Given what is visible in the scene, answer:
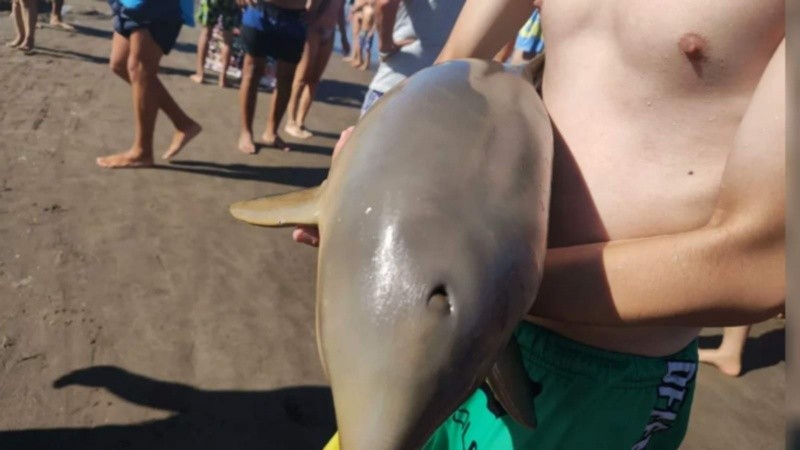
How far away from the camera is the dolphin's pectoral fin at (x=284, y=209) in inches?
45.0

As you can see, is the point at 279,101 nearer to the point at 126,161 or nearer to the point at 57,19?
the point at 126,161

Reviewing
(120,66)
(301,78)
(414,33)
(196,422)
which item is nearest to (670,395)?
(196,422)

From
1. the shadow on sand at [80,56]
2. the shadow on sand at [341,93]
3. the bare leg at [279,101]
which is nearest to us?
the bare leg at [279,101]

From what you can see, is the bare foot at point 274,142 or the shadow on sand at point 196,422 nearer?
the shadow on sand at point 196,422

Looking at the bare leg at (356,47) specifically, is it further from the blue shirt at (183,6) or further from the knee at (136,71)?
the knee at (136,71)

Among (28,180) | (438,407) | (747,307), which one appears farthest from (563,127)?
(28,180)

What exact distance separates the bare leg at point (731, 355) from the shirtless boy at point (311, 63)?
152 inches

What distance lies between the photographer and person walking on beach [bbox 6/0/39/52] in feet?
24.9

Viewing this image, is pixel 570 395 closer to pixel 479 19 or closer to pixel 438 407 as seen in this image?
pixel 438 407

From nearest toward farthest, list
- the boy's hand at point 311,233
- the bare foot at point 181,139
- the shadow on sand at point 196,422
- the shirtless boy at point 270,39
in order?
the boy's hand at point 311,233 < the shadow on sand at point 196,422 < the bare foot at point 181,139 < the shirtless boy at point 270,39

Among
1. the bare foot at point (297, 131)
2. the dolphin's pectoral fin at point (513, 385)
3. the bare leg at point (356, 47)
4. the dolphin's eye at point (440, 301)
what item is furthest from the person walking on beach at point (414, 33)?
the bare leg at point (356, 47)

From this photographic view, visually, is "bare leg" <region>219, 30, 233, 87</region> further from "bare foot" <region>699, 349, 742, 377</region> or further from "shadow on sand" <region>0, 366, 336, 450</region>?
"bare foot" <region>699, 349, 742, 377</region>

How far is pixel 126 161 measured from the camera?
488cm

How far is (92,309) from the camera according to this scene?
328 centimetres
